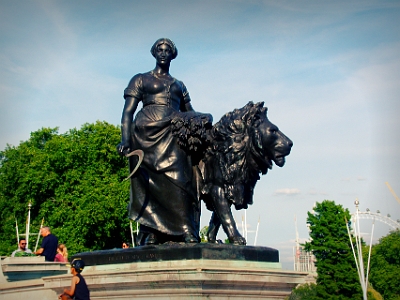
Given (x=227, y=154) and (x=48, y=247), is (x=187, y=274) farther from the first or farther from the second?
(x=48, y=247)

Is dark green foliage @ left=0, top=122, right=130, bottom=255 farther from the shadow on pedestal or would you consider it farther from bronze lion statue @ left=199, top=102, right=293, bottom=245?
the shadow on pedestal

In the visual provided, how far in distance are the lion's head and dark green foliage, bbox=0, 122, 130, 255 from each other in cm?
2583

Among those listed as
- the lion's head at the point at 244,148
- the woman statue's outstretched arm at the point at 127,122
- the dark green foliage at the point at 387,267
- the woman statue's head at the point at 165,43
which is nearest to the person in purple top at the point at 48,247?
the woman statue's outstretched arm at the point at 127,122

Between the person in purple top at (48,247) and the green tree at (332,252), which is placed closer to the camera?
the person in purple top at (48,247)

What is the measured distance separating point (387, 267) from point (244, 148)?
67365mm

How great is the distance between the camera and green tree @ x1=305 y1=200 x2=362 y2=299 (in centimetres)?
4572

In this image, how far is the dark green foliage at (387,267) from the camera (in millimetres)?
69688

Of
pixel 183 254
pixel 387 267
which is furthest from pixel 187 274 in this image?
pixel 387 267

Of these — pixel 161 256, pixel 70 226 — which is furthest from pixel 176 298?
pixel 70 226

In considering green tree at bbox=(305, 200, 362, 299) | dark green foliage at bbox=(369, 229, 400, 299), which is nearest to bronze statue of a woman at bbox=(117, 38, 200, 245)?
green tree at bbox=(305, 200, 362, 299)

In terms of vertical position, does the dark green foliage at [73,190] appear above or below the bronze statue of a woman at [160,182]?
above

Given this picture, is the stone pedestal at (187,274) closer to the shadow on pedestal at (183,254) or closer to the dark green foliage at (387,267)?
the shadow on pedestal at (183,254)

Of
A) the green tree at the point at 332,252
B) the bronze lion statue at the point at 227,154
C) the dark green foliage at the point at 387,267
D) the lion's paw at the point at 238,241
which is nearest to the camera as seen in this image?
the lion's paw at the point at 238,241

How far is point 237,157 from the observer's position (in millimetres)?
10156
